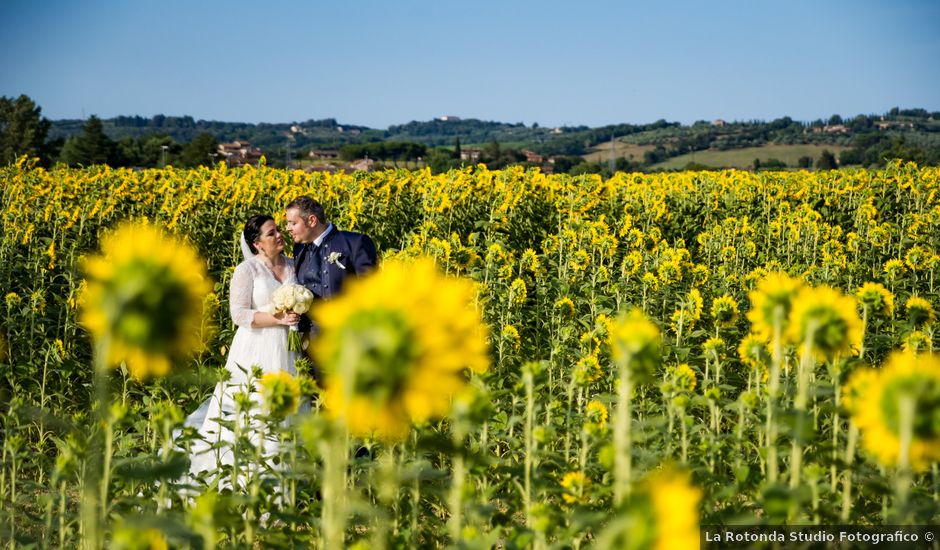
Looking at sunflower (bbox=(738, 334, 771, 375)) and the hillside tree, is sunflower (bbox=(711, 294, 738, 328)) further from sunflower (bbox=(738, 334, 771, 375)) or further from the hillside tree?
the hillside tree

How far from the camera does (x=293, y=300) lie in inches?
191

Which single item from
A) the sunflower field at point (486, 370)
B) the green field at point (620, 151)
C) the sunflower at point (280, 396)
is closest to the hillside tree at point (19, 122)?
the green field at point (620, 151)

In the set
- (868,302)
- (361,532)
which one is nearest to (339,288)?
(361,532)

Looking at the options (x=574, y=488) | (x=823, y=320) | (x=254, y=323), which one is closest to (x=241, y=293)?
(x=254, y=323)

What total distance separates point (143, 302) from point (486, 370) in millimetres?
2235

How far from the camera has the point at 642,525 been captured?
3.61 ft

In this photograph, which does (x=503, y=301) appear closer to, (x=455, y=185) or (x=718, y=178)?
(x=455, y=185)

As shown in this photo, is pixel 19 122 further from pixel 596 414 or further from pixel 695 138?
pixel 596 414

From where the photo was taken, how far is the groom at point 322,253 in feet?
17.4

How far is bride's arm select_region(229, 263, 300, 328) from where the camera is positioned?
198 inches

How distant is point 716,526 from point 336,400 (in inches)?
61.4

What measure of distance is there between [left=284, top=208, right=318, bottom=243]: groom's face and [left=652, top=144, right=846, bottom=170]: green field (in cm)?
5558

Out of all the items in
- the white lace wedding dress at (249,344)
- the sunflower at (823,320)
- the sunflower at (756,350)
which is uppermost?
the sunflower at (823,320)

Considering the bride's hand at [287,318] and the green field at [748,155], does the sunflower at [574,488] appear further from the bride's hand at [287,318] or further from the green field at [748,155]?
the green field at [748,155]
